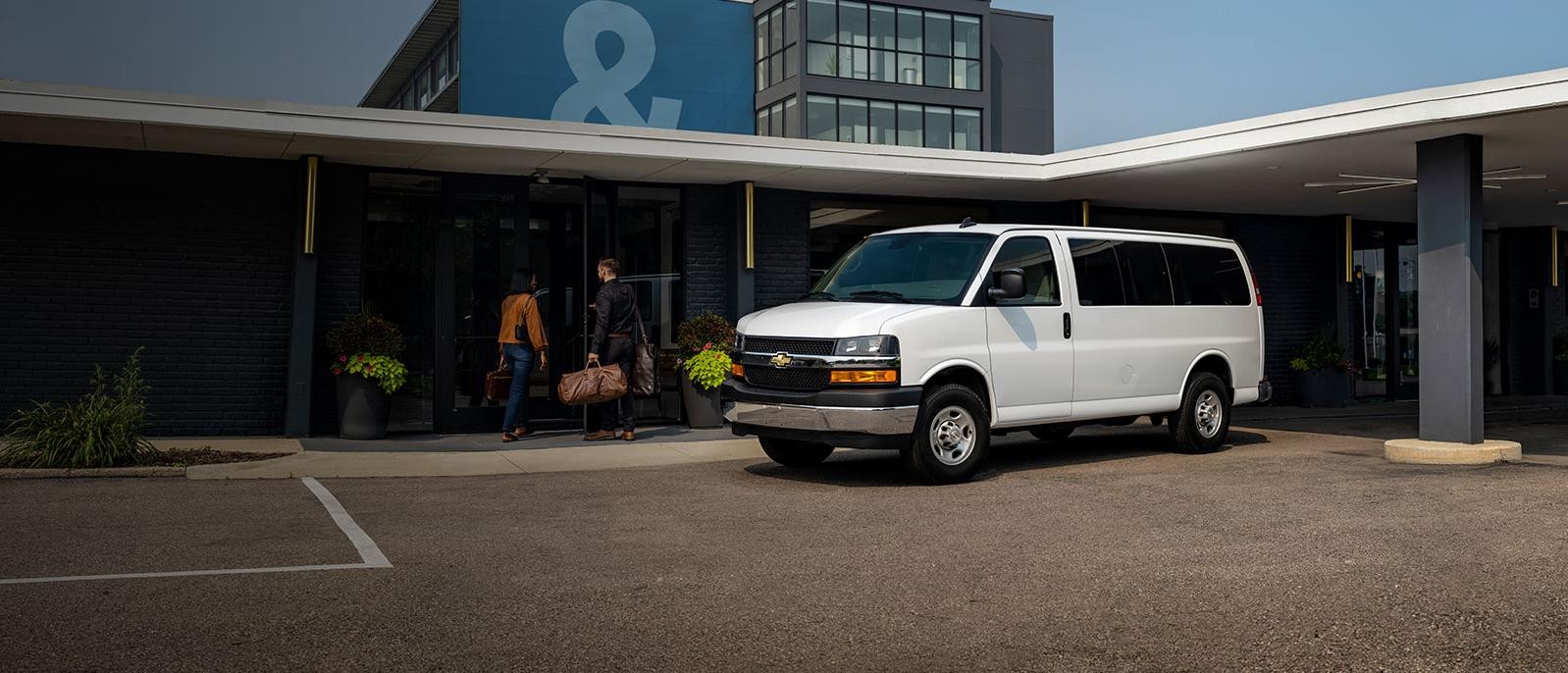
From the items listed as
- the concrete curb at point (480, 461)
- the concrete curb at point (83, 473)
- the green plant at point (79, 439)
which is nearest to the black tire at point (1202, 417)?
the concrete curb at point (480, 461)

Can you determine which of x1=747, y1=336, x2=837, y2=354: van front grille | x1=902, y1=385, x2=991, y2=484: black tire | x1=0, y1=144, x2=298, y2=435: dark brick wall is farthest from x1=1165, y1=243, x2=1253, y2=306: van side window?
x1=0, y1=144, x2=298, y2=435: dark brick wall

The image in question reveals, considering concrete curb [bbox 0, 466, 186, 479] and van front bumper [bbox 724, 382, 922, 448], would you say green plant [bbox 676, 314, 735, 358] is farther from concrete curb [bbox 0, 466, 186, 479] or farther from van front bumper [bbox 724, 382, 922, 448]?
concrete curb [bbox 0, 466, 186, 479]

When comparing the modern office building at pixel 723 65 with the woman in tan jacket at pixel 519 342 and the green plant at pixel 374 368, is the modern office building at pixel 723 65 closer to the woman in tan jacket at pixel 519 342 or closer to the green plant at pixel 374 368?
the woman in tan jacket at pixel 519 342

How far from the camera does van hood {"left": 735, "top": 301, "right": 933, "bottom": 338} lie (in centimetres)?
943

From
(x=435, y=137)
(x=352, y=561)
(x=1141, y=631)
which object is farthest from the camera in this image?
(x=435, y=137)

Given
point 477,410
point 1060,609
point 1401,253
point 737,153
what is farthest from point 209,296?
point 1401,253

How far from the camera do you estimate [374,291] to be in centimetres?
1412

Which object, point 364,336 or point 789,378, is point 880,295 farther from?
point 364,336

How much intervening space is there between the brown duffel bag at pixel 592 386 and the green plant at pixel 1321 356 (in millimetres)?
11377

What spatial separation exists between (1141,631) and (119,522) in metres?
6.17

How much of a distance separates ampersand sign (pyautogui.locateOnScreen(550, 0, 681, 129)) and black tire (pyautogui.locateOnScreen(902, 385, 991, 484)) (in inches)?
1420

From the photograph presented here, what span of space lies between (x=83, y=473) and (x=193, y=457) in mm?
1058

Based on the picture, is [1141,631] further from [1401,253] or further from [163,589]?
[1401,253]

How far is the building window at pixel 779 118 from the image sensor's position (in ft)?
150
